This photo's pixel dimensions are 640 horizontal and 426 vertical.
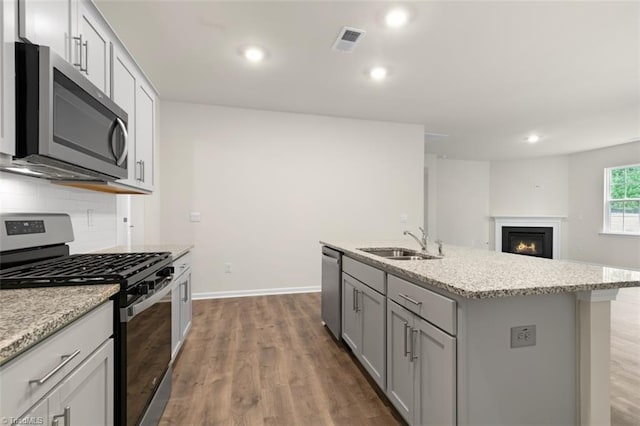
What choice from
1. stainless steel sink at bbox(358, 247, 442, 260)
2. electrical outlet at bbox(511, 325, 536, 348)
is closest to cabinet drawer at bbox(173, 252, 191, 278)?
stainless steel sink at bbox(358, 247, 442, 260)

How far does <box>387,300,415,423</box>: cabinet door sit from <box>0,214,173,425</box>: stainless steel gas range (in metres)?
1.29

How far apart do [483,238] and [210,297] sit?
24.0ft

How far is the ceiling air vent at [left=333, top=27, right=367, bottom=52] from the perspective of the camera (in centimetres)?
255

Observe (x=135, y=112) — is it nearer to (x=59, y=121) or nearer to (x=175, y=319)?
(x=59, y=121)

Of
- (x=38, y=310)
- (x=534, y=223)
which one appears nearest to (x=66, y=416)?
(x=38, y=310)

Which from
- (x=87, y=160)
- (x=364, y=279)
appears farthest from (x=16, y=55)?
(x=364, y=279)

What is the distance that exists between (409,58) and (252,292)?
3.58 meters

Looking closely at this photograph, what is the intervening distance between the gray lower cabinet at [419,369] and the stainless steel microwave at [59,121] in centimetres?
178

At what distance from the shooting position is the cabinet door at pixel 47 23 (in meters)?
1.22

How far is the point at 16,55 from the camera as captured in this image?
119 cm

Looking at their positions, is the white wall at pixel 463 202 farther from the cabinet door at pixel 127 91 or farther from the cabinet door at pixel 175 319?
the cabinet door at pixel 127 91

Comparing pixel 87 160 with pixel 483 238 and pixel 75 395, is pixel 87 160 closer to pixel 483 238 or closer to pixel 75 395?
pixel 75 395

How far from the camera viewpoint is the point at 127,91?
229cm

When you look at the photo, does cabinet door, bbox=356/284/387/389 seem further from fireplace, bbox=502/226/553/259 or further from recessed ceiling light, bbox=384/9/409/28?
fireplace, bbox=502/226/553/259
